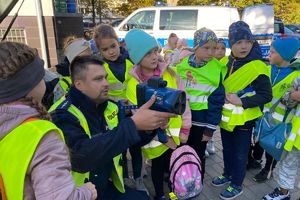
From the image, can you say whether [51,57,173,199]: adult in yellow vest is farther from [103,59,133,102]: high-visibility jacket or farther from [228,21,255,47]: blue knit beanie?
[228,21,255,47]: blue knit beanie

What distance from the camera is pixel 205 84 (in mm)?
2816

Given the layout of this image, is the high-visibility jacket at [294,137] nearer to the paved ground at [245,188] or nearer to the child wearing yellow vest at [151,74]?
the paved ground at [245,188]

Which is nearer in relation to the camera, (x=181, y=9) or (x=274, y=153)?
(x=274, y=153)

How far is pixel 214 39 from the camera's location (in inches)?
113

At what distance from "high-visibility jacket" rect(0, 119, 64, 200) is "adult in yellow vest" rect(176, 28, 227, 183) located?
194cm

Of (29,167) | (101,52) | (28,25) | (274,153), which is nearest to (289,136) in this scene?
(274,153)

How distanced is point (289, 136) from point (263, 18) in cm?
869

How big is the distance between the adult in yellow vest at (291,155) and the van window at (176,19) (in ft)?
21.6

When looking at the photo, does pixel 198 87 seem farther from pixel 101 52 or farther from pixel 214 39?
pixel 101 52

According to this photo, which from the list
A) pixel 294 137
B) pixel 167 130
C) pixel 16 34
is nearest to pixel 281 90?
pixel 294 137

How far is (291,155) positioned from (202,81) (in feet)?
3.89

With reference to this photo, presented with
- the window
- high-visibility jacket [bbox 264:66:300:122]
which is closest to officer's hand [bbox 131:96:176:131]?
high-visibility jacket [bbox 264:66:300:122]

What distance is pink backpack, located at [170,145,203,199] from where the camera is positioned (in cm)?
250

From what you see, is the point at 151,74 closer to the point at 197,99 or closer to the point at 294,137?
the point at 197,99
